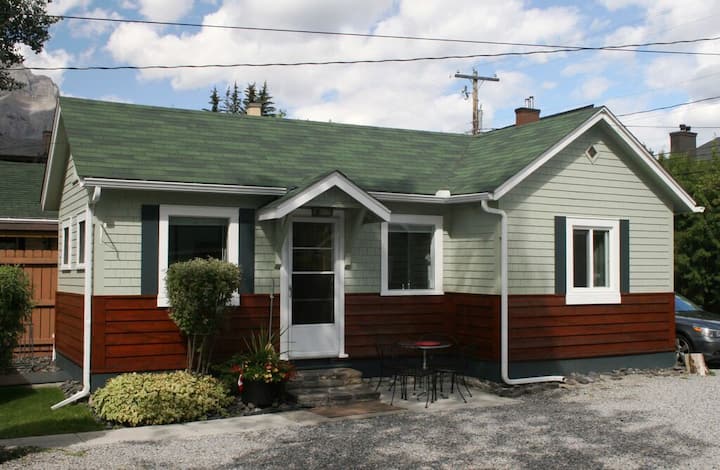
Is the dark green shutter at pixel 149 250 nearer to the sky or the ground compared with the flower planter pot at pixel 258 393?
nearer to the sky

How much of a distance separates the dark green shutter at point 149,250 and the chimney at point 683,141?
79.4 ft

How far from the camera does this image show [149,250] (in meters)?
10.9

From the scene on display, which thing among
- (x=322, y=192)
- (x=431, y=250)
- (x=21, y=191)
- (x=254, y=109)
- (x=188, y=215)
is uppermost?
(x=254, y=109)

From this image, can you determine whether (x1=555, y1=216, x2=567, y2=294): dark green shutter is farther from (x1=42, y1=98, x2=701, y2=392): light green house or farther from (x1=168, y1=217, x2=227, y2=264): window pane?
(x1=168, y1=217, x2=227, y2=264): window pane

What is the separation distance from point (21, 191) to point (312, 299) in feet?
27.2

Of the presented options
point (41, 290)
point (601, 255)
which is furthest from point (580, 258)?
point (41, 290)

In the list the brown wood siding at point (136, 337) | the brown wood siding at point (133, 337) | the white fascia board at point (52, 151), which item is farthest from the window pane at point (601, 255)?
the white fascia board at point (52, 151)

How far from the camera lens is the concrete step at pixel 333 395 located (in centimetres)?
1072

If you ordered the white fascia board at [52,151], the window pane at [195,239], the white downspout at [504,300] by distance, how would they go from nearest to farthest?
1. the window pane at [195,239]
2. the white downspout at [504,300]
3. the white fascia board at [52,151]

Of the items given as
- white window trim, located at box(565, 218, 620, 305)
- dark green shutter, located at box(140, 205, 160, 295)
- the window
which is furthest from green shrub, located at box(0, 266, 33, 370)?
white window trim, located at box(565, 218, 620, 305)

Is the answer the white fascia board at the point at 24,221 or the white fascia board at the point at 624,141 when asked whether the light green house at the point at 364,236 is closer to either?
the white fascia board at the point at 624,141

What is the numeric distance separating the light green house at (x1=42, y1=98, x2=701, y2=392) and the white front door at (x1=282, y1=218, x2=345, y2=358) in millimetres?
23

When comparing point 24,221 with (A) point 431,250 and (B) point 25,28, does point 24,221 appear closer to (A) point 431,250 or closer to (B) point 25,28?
(B) point 25,28

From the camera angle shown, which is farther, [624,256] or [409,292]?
[624,256]
